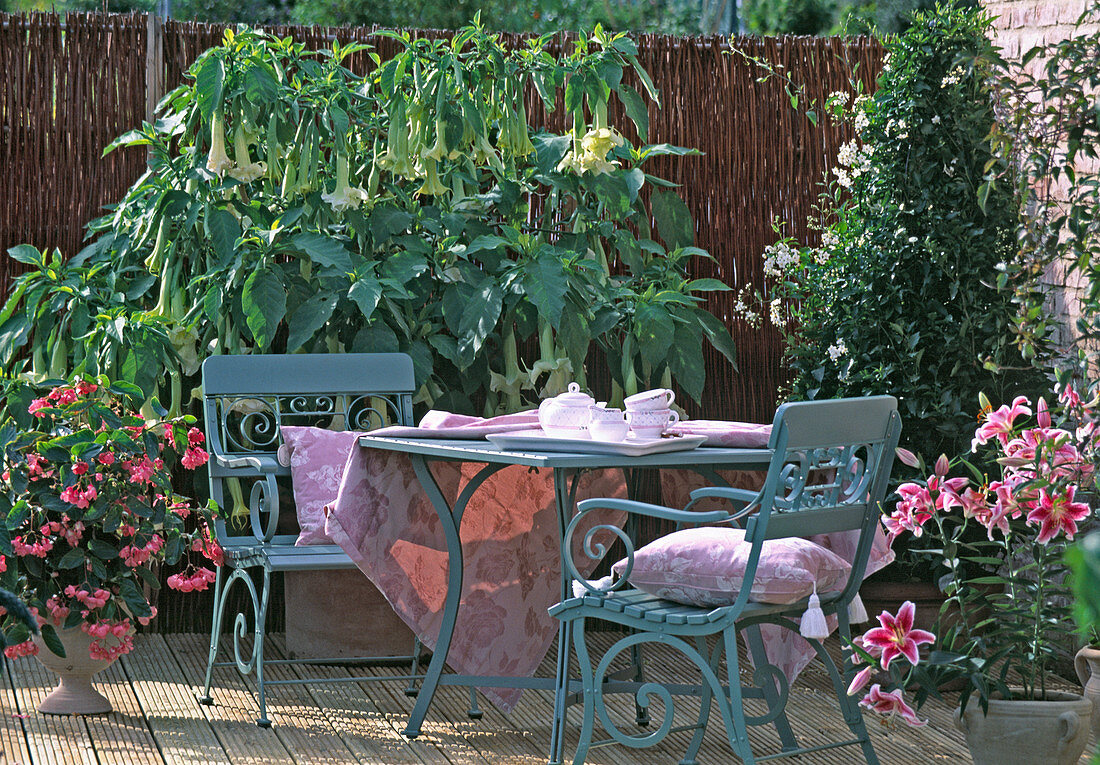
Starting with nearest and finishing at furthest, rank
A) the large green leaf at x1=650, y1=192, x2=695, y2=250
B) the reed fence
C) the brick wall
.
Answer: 1. the brick wall
2. the large green leaf at x1=650, y1=192, x2=695, y2=250
3. the reed fence

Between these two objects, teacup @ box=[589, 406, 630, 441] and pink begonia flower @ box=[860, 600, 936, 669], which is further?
teacup @ box=[589, 406, 630, 441]

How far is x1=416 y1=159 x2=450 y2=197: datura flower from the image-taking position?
3609 millimetres

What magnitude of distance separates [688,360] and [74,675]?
1.84m

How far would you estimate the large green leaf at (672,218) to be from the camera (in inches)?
156

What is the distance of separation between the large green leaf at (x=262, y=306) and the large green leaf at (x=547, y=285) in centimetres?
68

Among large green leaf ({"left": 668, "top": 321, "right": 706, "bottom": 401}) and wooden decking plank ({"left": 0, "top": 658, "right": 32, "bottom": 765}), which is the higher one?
large green leaf ({"left": 668, "top": 321, "right": 706, "bottom": 401})

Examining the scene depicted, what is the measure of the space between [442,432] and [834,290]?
136 cm

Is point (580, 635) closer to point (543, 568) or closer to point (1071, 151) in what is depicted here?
point (543, 568)

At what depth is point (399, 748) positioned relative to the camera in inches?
109

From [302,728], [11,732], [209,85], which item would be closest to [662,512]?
[302,728]

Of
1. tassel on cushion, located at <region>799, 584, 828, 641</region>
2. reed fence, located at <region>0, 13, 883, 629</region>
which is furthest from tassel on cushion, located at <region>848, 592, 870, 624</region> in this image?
reed fence, located at <region>0, 13, 883, 629</region>

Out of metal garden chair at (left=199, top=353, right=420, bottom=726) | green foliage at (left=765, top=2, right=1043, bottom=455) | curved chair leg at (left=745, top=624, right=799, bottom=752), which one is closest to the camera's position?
curved chair leg at (left=745, top=624, right=799, bottom=752)

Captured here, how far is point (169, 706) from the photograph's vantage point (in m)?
3.04

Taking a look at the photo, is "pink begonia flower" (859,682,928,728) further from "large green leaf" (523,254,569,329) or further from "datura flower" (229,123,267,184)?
"datura flower" (229,123,267,184)
